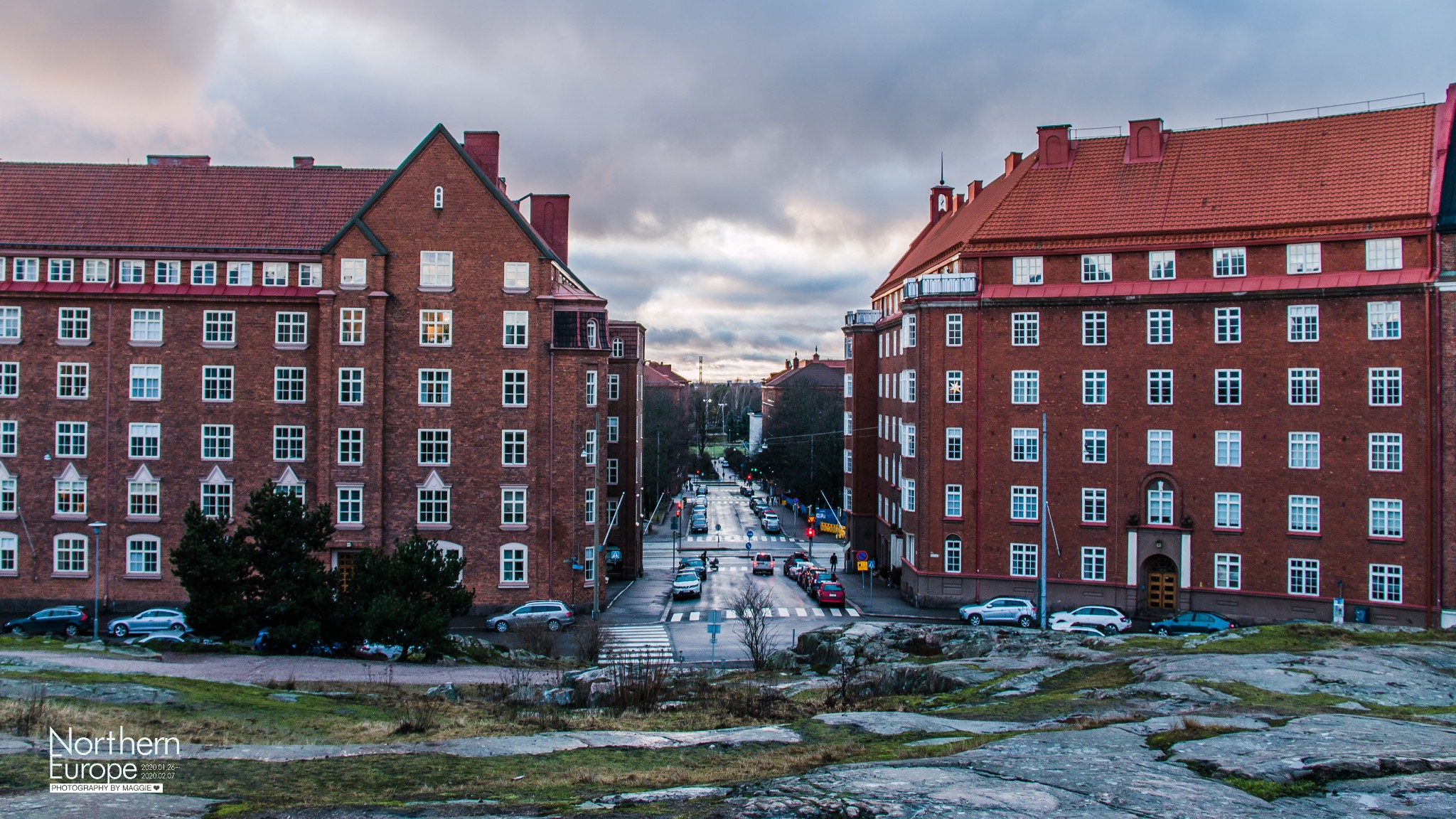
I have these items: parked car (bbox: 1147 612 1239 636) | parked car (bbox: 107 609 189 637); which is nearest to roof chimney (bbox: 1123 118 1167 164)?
parked car (bbox: 1147 612 1239 636)

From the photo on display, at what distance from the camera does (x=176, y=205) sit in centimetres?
4219

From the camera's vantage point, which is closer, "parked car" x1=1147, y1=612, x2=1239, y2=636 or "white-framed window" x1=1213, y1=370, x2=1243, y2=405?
"parked car" x1=1147, y1=612, x2=1239, y2=636

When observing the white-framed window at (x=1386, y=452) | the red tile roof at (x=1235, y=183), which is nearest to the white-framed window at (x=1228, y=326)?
the red tile roof at (x=1235, y=183)

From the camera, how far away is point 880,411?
5788cm

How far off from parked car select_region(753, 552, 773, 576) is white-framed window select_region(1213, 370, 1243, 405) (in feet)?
93.1

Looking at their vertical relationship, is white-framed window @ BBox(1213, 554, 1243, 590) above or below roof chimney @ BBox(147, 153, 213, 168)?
below

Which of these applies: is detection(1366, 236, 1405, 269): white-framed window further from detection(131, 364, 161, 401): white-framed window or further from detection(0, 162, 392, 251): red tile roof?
detection(131, 364, 161, 401): white-framed window

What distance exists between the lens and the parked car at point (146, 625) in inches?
1353

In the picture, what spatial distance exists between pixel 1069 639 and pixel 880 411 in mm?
32937

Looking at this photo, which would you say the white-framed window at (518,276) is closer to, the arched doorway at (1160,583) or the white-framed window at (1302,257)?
the arched doorway at (1160,583)

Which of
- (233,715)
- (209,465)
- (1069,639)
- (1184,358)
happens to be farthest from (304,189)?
(1184,358)

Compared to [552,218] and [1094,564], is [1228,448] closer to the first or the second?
[1094,564]

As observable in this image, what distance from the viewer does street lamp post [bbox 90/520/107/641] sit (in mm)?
35344

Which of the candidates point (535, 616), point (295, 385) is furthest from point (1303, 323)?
point (295, 385)
